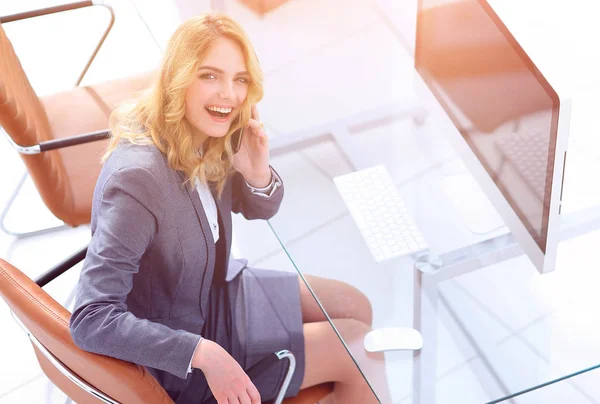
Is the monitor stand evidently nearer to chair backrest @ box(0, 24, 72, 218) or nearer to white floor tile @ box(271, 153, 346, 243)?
white floor tile @ box(271, 153, 346, 243)

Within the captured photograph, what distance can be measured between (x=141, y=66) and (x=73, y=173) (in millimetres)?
1248

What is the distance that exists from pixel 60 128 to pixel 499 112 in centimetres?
131

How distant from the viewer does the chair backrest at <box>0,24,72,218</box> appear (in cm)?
196

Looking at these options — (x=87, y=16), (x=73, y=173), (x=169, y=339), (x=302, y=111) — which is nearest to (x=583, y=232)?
(x=302, y=111)

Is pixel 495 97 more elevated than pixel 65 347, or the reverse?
pixel 495 97

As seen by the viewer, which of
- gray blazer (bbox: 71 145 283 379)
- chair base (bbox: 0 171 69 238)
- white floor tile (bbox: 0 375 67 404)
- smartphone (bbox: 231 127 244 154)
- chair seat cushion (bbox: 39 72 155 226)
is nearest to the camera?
gray blazer (bbox: 71 145 283 379)

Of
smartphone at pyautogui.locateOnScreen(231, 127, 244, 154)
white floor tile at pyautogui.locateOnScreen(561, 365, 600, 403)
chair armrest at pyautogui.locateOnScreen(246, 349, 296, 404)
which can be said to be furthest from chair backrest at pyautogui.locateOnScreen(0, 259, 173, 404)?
white floor tile at pyautogui.locateOnScreen(561, 365, 600, 403)

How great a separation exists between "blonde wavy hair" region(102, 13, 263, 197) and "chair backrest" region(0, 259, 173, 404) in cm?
39

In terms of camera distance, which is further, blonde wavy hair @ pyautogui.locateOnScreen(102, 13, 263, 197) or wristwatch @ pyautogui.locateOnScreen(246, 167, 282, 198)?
wristwatch @ pyautogui.locateOnScreen(246, 167, 282, 198)

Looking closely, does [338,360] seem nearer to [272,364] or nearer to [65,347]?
[272,364]

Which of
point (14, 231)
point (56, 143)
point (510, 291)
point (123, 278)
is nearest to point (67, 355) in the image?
point (123, 278)

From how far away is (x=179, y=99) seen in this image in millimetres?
1632

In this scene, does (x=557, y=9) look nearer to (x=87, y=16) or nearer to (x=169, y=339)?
(x=169, y=339)

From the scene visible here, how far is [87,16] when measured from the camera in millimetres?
3672
